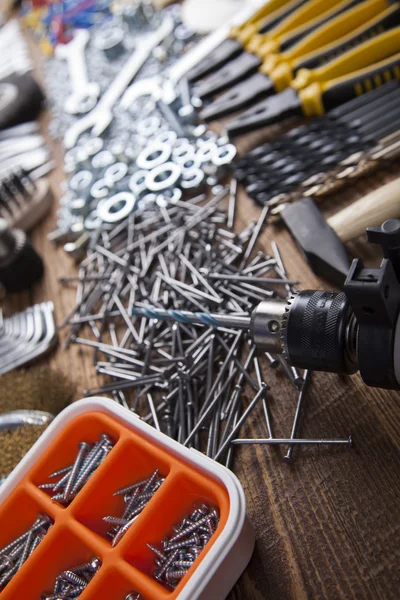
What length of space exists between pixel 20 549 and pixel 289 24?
4.71 feet

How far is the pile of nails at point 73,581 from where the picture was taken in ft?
2.83

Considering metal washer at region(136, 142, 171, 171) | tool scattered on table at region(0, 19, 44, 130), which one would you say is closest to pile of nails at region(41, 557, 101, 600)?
metal washer at region(136, 142, 171, 171)

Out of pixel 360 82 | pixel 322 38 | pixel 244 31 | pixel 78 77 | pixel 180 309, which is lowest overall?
pixel 180 309

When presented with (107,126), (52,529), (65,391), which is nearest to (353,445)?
(52,529)

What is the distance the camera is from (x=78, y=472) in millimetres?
943

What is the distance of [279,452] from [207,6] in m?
1.60

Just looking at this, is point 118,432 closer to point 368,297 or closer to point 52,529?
point 52,529

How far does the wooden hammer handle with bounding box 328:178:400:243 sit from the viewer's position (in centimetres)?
107

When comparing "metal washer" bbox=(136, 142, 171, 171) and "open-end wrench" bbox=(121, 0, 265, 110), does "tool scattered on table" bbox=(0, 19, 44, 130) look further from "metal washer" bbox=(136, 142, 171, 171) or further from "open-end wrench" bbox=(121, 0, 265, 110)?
"metal washer" bbox=(136, 142, 171, 171)

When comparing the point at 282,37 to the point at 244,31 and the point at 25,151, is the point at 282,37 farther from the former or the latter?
the point at 25,151

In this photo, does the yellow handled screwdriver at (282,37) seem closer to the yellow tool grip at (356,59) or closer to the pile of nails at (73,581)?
the yellow tool grip at (356,59)

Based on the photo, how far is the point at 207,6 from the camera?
1964 mm

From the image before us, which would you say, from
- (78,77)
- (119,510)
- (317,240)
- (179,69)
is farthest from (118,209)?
(119,510)

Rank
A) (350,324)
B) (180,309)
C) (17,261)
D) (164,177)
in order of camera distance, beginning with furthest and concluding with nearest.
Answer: (164,177), (17,261), (180,309), (350,324)
